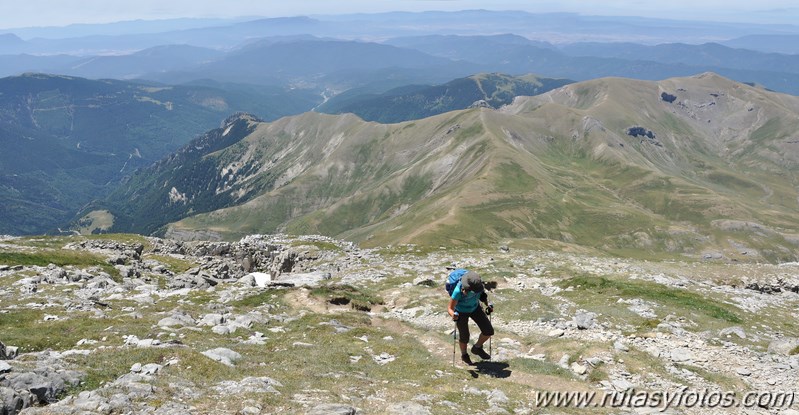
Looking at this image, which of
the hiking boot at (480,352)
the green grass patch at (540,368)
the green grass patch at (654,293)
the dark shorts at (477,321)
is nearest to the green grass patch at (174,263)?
the hiking boot at (480,352)

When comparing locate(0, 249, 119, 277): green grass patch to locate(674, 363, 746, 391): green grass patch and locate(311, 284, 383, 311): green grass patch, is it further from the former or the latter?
locate(674, 363, 746, 391): green grass patch

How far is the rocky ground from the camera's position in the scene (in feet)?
57.9

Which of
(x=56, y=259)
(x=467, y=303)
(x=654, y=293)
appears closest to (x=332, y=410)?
(x=467, y=303)

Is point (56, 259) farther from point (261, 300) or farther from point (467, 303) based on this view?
point (467, 303)

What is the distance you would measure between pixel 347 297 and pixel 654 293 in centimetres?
2720

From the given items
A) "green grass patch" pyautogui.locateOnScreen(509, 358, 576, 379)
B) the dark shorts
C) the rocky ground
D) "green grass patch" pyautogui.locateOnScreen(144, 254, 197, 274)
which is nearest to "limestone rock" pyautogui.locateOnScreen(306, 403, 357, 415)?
the rocky ground

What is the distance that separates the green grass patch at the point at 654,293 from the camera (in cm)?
3367

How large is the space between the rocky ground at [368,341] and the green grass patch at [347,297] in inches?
7.0

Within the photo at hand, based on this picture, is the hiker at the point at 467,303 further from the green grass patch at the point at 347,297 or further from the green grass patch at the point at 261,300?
the green grass patch at the point at 261,300

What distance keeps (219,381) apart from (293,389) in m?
3.25

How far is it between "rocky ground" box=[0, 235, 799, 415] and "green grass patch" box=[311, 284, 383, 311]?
177 mm

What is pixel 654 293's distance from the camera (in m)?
38.6

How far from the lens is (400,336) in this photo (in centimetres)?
3033

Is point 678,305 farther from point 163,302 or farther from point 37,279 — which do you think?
point 37,279
